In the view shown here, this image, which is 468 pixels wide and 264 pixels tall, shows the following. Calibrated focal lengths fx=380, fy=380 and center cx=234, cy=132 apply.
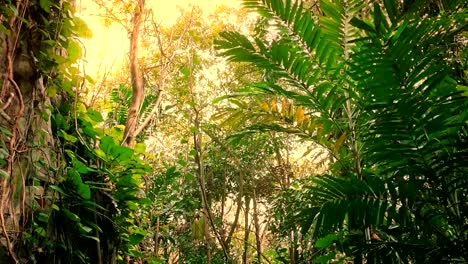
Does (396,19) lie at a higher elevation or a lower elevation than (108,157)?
higher

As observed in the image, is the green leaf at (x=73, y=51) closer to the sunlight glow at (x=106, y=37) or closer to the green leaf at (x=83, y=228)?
the green leaf at (x=83, y=228)

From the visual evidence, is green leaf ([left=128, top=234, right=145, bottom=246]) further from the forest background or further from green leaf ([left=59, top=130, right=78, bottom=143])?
green leaf ([left=59, top=130, right=78, bottom=143])

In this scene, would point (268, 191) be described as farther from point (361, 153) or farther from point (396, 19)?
point (396, 19)

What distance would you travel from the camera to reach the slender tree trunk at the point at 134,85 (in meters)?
3.15

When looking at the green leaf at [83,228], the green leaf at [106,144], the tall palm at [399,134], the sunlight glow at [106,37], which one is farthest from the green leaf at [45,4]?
the sunlight glow at [106,37]

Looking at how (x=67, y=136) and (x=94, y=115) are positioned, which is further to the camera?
(x=94, y=115)

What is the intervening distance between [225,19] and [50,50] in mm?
5495

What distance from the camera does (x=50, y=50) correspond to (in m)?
1.85

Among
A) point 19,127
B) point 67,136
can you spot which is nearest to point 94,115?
point 67,136

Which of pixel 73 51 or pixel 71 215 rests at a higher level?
pixel 73 51

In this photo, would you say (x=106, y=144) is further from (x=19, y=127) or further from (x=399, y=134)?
(x=399, y=134)

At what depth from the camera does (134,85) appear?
10.8 feet

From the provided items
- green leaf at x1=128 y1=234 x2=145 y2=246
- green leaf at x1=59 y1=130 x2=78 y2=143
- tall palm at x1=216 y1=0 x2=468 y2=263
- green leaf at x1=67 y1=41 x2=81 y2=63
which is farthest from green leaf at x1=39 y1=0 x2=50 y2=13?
green leaf at x1=128 y1=234 x2=145 y2=246

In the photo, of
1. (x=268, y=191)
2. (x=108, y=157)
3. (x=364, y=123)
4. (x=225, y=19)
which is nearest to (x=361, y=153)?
(x=364, y=123)
